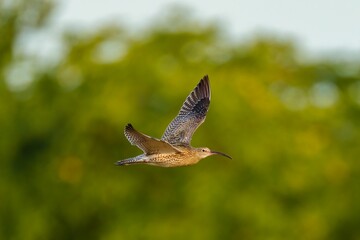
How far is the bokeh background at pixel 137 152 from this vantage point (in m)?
41.0

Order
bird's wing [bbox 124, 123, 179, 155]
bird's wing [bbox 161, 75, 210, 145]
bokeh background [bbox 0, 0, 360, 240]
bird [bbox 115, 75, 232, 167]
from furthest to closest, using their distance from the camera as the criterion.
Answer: bokeh background [bbox 0, 0, 360, 240] < bird's wing [bbox 161, 75, 210, 145] < bird [bbox 115, 75, 232, 167] < bird's wing [bbox 124, 123, 179, 155]

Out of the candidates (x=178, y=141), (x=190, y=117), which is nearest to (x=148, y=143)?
(x=178, y=141)

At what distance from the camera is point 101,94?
142ft

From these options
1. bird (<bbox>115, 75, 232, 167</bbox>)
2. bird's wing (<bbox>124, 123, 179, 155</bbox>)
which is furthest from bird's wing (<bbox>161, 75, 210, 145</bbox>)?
bird's wing (<bbox>124, 123, 179, 155</bbox>)

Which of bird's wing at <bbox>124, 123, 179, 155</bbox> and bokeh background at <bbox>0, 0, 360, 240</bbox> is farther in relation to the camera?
bokeh background at <bbox>0, 0, 360, 240</bbox>

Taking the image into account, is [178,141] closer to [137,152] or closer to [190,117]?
[190,117]

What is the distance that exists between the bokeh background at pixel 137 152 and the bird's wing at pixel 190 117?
2456 centimetres

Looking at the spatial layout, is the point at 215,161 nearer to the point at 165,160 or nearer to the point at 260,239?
the point at 260,239

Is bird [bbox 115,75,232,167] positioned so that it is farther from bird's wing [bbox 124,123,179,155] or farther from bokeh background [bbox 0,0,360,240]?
bokeh background [bbox 0,0,360,240]

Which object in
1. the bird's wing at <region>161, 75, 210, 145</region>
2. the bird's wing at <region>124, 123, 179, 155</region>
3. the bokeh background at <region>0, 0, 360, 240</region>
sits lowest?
the bird's wing at <region>124, 123, 179, 155</region>

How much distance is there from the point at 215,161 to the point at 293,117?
7368 mm

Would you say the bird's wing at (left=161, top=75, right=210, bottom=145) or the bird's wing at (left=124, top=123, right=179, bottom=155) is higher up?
the bird's wing at (left=161, top=75, right=210, bottom=145)

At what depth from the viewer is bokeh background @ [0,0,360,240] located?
4103cm

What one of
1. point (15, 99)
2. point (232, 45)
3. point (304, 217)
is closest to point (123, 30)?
point (232, 45)
